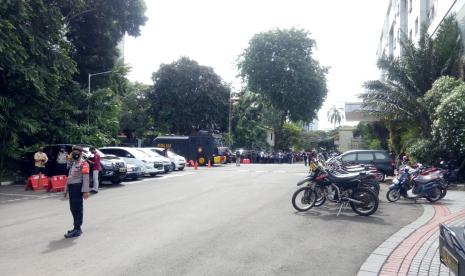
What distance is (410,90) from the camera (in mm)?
22828

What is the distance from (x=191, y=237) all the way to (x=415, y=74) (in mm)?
17860

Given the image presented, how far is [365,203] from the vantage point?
36.2 feet

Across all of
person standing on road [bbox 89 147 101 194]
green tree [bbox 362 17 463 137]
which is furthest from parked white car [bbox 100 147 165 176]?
green tree [bbox 362 17 463 137]

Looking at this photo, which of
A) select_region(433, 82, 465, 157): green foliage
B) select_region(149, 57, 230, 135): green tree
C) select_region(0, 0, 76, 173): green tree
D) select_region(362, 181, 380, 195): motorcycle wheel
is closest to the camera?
select_region(362, 181, 380, 195): motorcycle wheel

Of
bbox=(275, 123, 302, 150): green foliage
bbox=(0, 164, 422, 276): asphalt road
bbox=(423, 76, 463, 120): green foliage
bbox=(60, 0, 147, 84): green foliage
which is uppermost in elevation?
bbox=(60, 0, 147, 84): green foliage

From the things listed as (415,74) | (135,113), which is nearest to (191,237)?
(415,74)

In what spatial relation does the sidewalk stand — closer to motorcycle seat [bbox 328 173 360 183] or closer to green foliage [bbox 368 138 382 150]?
motorcycle seat [bbox 328 173 360 183]

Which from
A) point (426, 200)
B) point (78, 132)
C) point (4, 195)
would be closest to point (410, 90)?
point (426, 200)

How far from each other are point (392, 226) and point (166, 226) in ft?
16.0

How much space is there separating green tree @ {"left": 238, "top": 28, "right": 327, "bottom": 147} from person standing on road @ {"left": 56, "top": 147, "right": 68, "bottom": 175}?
33.1m

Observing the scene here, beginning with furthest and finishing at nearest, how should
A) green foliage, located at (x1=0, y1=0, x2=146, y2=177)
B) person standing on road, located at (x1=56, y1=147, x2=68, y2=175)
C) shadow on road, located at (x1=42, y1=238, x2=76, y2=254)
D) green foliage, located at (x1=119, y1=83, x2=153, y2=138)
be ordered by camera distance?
green foliage, located at (x1=119, y1=83, x2=153, y2=138) → person standing on road, located at (x1=56, y1=147, x2=68, y2=175) → green foliage, located at (x1=0, y1=0, x2=146, y2=177) → shadow on road, located at (x1=42, y1=238, x2=76, y2=254)

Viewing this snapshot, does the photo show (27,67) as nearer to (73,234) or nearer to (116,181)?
(116,181)

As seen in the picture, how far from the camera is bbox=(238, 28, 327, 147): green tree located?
49.1 m

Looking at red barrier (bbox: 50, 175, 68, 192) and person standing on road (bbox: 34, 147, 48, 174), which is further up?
person standing on road (bbox: 34, 147, 48, 174)
